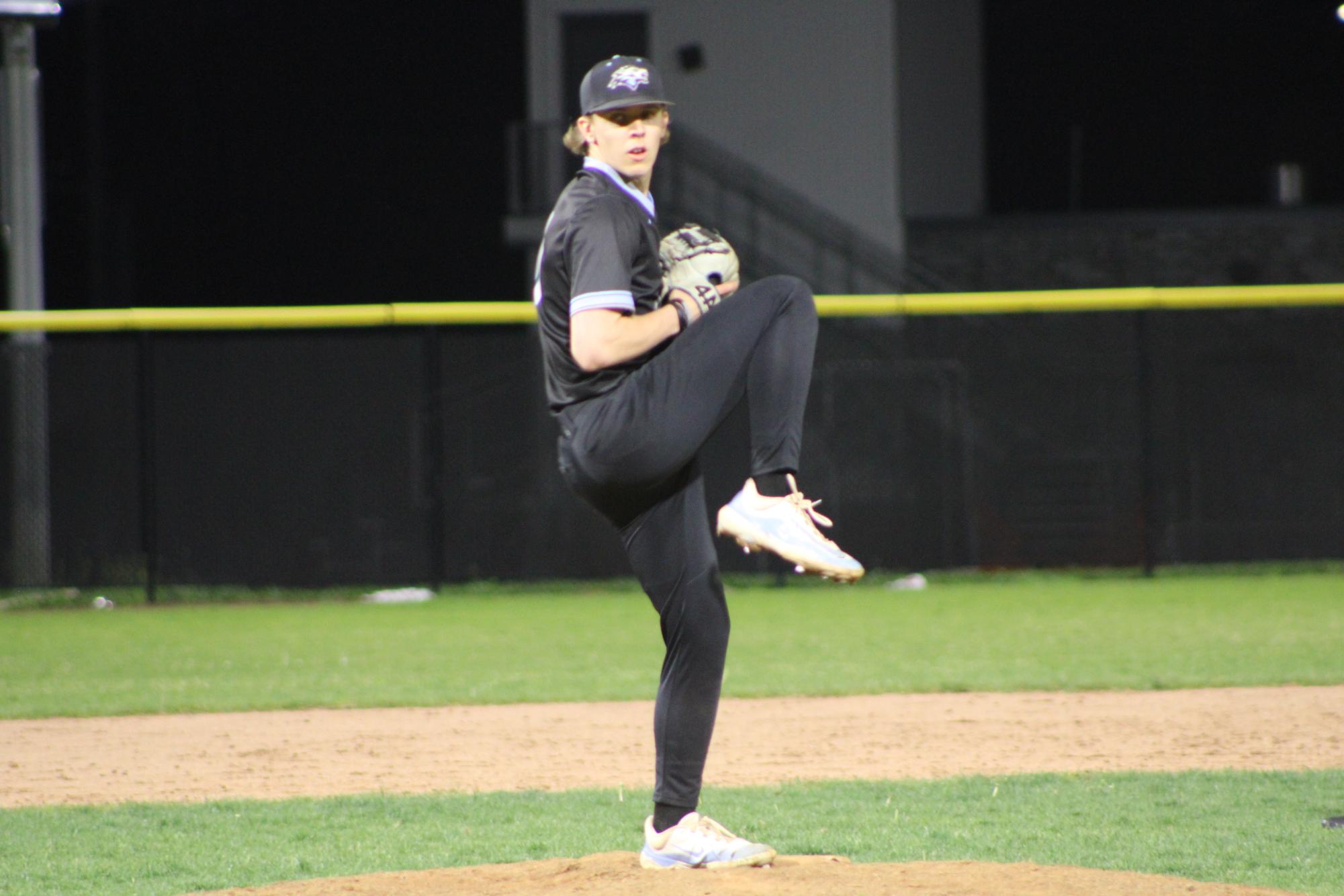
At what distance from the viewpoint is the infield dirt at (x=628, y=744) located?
5918 millimetres

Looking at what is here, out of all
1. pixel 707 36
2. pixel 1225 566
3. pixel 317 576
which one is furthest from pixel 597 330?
pixel 707 36

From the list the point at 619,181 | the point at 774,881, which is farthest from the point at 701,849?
the point at 619,181

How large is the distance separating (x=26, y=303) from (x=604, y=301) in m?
11.0

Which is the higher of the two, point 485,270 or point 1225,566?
point 485,270

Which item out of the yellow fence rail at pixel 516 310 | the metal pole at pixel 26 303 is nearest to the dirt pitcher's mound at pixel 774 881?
the yellow fence rail at pixel 516 310

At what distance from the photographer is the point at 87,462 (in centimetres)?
1407

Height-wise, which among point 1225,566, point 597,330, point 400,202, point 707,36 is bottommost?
point 1225,566

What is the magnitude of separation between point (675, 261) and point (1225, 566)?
1080cm

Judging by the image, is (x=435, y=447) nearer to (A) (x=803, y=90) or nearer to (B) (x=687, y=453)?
(A) (x=803, y=90)

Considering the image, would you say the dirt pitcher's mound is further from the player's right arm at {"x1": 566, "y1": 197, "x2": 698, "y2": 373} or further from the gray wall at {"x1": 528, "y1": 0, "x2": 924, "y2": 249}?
the gray wall at {"x1": 528, "y1": 0, "x2": 924, "y2": 249}

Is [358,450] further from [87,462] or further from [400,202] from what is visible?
[400,202]

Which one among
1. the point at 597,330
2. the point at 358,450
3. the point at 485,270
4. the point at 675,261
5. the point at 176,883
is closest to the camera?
the point at 597,330

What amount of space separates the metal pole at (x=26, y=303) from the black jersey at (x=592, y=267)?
1008cm

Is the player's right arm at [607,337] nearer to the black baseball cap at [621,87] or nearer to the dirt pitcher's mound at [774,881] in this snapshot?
the black baseball cap at [621,87]
